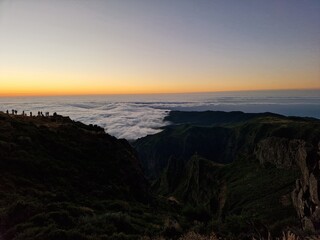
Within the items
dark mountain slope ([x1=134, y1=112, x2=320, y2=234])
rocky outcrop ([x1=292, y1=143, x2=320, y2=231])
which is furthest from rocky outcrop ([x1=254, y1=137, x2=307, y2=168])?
rocky outcrop ([x1=292, y1=143, x2=320, y2=231])

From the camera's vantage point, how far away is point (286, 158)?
8469 cm

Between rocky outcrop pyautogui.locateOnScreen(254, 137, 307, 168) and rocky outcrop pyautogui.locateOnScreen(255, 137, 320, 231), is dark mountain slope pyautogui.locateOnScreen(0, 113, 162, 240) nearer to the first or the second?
rocky outcrop pyautogui.locateOnScreen(255, 137, 320, 231)

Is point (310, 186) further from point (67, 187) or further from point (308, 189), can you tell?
point (67, 187)

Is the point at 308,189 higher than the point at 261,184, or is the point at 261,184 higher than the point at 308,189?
the point at 308,189

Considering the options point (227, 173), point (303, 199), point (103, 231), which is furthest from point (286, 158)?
point (103, 231)

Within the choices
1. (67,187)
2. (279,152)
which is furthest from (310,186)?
(279,152)

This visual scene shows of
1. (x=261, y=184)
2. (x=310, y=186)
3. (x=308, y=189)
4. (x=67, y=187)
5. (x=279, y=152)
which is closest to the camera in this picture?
(x=67, y=187)

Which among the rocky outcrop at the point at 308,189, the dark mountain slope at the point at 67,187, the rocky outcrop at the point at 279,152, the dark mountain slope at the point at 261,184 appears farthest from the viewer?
the rocky outcrop at the point at 279,152

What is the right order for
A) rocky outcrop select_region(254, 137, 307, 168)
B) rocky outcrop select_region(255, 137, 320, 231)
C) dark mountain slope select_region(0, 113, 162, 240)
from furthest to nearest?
rocky outcrop select_region(254, 137, 307, 168) → rocky outcrop select_region(255, 137, 320, 231) → dark mountain slope select_region(0, 113, 162, 240)

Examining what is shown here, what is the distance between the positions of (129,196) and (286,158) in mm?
58608

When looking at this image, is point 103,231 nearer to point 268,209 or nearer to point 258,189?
point 268,209

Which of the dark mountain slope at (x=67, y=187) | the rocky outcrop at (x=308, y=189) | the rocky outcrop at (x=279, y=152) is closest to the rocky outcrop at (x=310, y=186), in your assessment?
Result: the rocky outcrop at (x=308, y=189)

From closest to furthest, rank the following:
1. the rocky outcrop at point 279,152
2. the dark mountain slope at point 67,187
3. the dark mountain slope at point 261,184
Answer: the dark mountain slope at point 67,187
the dark mountain slope at point 261,184
the rocky outcrop at point 279,152

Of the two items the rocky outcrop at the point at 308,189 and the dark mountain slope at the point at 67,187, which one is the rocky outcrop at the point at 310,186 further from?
the dark mountain slope at the point at 67,187
